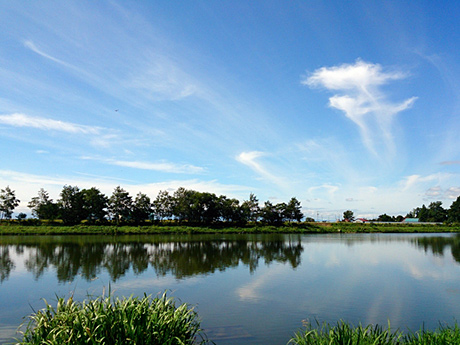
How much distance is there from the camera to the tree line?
78625mm

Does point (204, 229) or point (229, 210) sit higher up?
point (229, 210)

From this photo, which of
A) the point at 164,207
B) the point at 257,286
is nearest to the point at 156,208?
the point at 164,207

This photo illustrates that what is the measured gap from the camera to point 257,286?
19453 mm

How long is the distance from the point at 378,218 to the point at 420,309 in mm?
144948

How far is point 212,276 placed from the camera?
73.5 ft

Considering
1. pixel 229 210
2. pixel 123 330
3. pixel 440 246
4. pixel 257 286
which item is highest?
pixel 229 210

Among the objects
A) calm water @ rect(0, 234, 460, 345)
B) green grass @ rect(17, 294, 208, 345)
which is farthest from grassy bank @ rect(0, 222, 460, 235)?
green grass @ rect(17, 294, 208, 345)

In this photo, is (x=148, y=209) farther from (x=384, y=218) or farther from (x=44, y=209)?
(x=384, y=218)

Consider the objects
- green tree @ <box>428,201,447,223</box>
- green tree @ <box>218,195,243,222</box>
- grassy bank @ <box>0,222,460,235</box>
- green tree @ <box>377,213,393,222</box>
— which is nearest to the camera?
grassy bank @ <box>0,222,460,235</box>

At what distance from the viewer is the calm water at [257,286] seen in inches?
513

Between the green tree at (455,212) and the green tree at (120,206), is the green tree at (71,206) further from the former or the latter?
the green tree at (455,212)

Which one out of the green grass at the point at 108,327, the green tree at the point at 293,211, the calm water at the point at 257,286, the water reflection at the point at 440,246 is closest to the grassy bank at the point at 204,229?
the green tree at the point at 293,211

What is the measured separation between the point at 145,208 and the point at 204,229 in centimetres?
1906

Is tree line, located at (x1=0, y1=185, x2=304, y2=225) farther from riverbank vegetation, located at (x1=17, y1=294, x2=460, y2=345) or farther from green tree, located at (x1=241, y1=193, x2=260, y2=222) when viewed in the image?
riverbank vegetation, located at (x1=17, y1=294, x2=460, y2=345)
